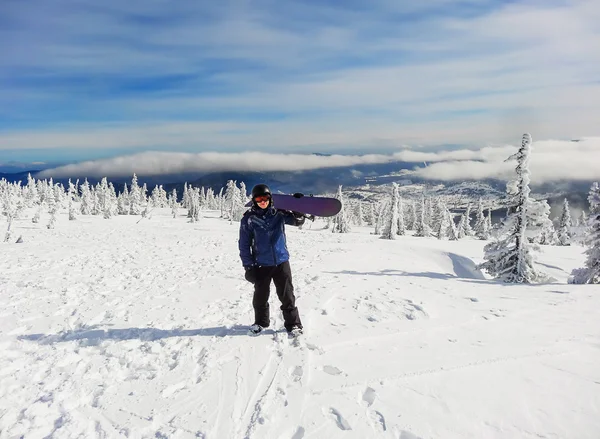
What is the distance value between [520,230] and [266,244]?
52.0 feet

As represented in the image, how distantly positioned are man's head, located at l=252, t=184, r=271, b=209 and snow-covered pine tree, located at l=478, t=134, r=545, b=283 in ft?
49.9

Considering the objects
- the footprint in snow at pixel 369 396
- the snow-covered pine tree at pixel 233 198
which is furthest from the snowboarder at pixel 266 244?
the snow-covered pine tree at pixel 233 198

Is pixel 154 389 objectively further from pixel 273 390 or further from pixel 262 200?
pixel 262 200

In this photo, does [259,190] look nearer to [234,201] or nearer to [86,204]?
[234,201]

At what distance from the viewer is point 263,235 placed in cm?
628

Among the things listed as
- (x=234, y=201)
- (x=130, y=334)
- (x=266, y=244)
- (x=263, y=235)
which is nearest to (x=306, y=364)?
(x=266, y=244)

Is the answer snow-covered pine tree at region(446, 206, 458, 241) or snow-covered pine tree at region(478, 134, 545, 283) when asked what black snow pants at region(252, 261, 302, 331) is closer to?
snow-covered pine tree at region(478, 134, 545, 283)

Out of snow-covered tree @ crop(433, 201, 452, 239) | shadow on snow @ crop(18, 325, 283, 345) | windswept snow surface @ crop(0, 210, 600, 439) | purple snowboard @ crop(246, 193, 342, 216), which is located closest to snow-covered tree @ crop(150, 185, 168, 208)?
snow-covered tree @ crop(433, 201, 452, 239)

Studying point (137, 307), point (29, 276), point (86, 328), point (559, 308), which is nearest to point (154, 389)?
point (86, 328)

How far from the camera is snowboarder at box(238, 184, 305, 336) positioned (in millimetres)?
6277

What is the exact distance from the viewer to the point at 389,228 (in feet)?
182

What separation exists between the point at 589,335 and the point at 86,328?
10463mm

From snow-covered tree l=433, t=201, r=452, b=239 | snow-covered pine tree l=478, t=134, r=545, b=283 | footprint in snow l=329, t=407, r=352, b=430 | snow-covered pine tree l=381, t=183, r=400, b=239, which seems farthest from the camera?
snow-covered tree l=433, t=201, r=452, b=239

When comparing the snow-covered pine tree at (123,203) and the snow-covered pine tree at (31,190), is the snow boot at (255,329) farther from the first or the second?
the snow-covered pine tree at (31,190)
